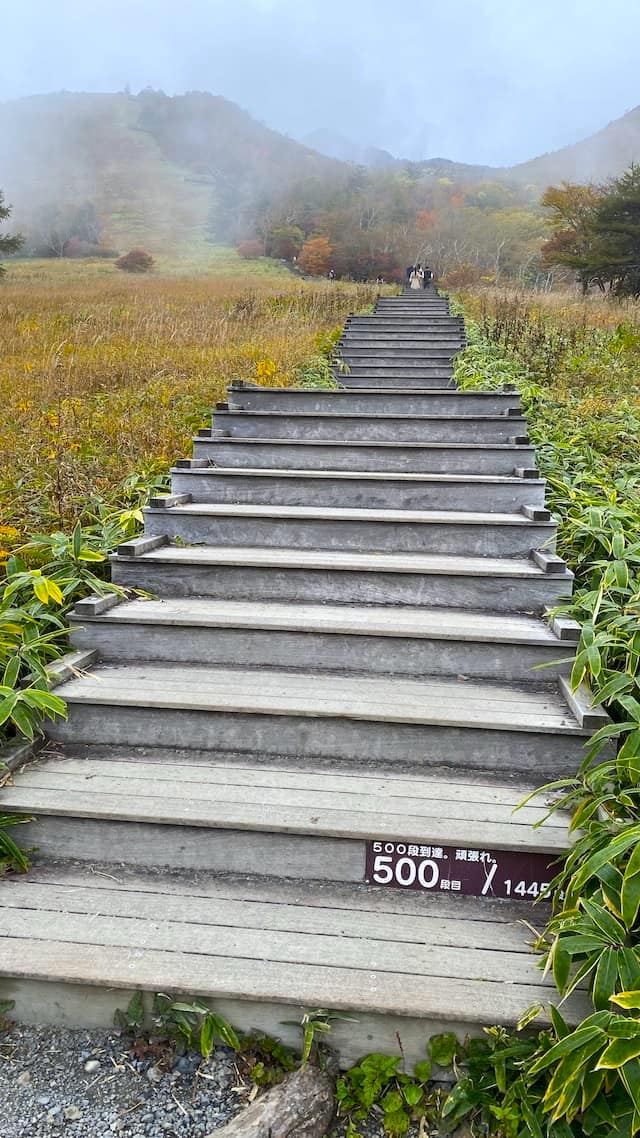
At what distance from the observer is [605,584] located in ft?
7.91

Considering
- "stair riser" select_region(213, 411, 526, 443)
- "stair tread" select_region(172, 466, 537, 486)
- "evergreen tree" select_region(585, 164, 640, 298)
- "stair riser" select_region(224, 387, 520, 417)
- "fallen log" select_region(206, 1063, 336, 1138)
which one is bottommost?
"fallen log" select_region(206, 1063, 336, 1138)

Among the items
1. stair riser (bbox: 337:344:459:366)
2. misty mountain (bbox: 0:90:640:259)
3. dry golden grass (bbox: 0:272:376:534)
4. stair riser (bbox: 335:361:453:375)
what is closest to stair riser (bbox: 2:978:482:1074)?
dry golden grass (bbox: 0:272:376:534)

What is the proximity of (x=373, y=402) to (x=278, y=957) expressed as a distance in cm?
361

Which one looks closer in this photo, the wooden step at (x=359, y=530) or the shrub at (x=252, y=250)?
the wooden step at (x=359, y=530)

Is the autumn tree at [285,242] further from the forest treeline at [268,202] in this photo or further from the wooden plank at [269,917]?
the wooden plank at [269,917]

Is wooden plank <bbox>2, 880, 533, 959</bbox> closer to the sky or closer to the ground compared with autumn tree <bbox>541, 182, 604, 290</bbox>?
closer to the ground

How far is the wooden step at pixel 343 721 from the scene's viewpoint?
2088mm

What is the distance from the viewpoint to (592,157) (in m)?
82.8

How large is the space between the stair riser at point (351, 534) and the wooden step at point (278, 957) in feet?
5.11

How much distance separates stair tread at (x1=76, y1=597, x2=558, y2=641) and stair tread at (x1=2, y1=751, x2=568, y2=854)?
1.67ft

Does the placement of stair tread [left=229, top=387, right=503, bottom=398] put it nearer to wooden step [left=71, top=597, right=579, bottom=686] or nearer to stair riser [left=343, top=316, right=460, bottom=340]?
wooden step [left=71, top=597, right=579, bottom=686]

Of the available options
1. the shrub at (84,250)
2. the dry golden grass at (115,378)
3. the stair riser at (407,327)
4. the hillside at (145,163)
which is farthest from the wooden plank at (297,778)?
the hillside at (145,163)

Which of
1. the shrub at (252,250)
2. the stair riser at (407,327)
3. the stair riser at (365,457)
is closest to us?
the stair riser at (365,457)

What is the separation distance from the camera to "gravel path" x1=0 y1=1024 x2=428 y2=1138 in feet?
→ 4.53
